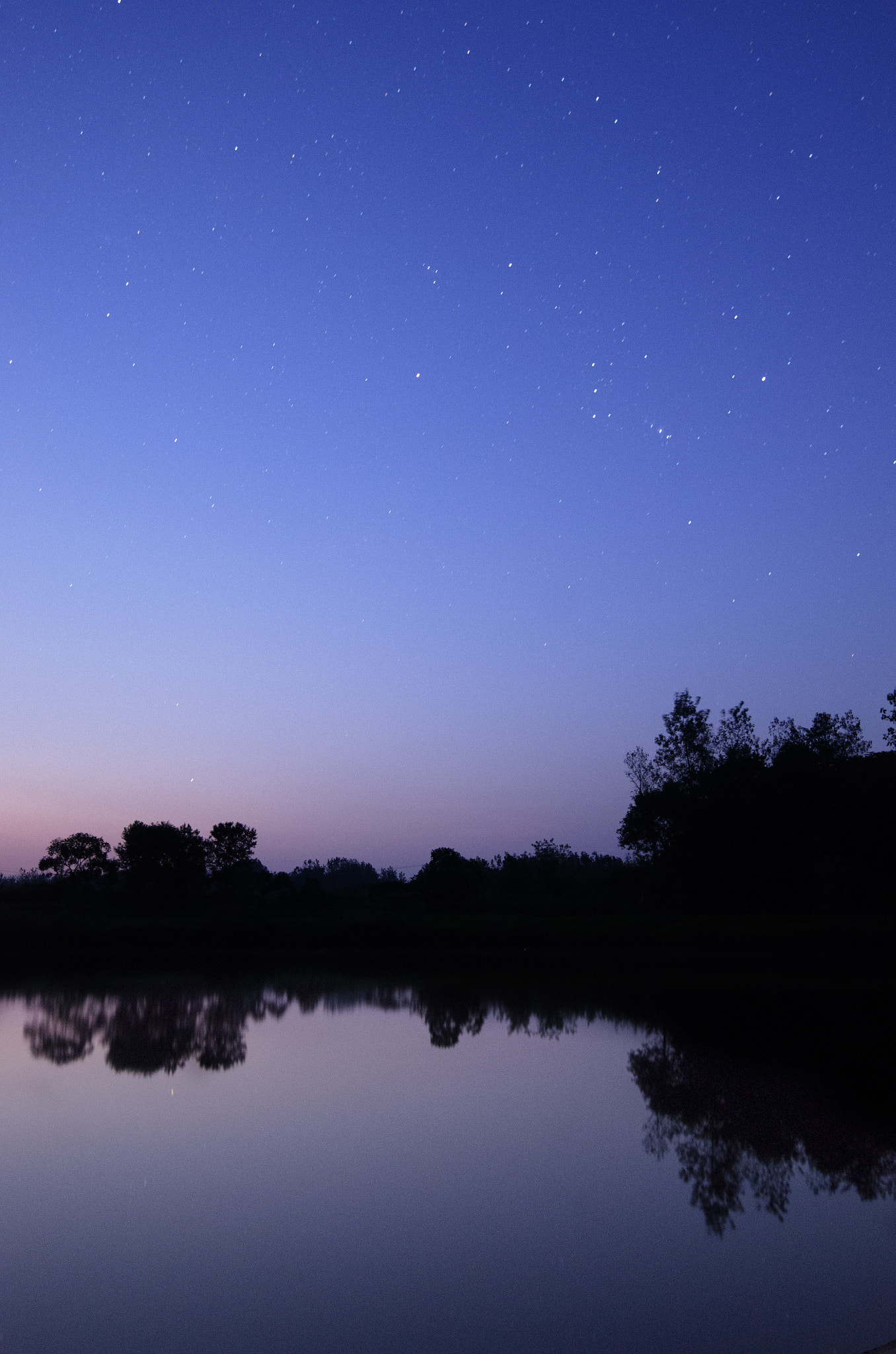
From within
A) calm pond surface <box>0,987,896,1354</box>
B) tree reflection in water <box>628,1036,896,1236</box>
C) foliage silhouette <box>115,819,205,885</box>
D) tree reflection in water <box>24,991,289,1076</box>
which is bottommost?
tree reflection in water <box>628,1036,896,1236</box>

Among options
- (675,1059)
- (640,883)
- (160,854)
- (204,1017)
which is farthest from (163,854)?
(675,1059)

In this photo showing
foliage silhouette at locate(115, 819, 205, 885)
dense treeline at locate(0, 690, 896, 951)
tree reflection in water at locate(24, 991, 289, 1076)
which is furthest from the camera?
foliage silhouette at locate(115, 819, 205, 885)

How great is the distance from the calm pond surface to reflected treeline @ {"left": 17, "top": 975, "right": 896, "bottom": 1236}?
0.06 meters

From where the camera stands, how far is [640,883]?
42062 mm

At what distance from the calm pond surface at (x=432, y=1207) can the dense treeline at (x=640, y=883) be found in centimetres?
1893

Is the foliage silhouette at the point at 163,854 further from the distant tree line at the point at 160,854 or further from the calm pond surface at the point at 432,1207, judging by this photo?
the calm pond surface at the point at 432,1207

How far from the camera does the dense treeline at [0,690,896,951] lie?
32031mm

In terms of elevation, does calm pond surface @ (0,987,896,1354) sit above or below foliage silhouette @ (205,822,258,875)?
below

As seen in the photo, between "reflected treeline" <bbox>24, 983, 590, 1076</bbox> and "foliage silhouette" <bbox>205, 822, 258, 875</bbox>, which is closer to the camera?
"reflected treeline" <bbox>24, 983, 590, 1076</bbox>

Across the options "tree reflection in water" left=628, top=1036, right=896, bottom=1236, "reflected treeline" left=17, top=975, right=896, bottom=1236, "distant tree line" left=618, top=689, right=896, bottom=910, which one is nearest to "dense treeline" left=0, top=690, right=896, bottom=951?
"distant tree line" left=618, top=689, right=896, bottom=910

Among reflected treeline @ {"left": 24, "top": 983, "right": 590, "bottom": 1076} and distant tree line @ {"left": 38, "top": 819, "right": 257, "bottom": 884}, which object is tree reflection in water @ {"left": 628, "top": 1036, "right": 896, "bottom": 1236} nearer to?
reflected treeline @ {"left": 24, "top": 983, "right": 590, "bottom": 1076}

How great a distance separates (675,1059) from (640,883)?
28.9m

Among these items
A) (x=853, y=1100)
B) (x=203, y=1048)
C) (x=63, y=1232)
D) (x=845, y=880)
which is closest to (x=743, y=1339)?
(x=63, y=1232)

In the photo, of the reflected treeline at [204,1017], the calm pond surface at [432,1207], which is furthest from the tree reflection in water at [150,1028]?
the calm pond surface at [432,1207]
